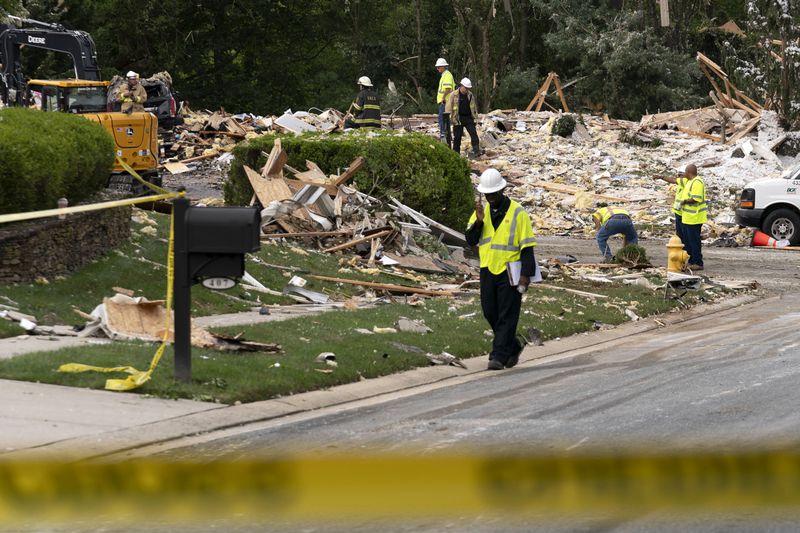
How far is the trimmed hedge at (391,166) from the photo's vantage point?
70.6 ft

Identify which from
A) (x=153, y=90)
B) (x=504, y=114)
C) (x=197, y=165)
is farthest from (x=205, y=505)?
(x=504, y=114)

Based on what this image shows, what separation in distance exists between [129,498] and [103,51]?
4603 centimetres

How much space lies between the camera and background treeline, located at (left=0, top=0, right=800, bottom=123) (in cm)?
4681

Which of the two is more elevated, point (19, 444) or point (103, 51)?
point (103, 51)

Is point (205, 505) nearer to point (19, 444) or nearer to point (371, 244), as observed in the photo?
point (19, 444)

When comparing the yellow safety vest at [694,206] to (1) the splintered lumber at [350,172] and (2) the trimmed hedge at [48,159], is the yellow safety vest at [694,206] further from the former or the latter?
(2) the trimmed hedge at [48,159]

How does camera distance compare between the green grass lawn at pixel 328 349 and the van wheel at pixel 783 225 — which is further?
the van wheel at pixel 783 225

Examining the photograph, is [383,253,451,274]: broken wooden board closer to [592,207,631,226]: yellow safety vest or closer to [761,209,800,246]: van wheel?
[592,207,631,226]: yellow safety vest

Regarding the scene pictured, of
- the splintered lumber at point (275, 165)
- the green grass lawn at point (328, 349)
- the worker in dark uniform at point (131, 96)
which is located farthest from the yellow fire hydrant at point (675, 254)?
the worker in dark uniform at point (131, 96)

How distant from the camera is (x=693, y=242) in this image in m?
21.7

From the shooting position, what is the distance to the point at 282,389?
34.9 ft

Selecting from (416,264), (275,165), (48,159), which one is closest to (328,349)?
(48,159)

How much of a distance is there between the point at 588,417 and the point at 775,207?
59.4ft

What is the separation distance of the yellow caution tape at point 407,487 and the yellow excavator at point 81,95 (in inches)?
613
